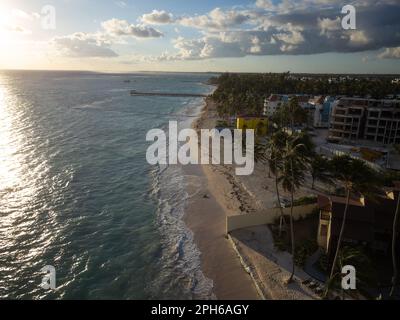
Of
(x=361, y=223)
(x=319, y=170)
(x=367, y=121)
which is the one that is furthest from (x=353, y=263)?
(x=367, y=121)

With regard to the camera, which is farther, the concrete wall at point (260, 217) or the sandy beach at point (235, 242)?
the concrete wall at point (260, 217)

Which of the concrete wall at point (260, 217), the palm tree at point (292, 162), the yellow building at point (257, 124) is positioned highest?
the palm tree at point (292, 162)

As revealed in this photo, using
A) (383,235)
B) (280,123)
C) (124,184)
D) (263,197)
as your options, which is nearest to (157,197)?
(124,184)

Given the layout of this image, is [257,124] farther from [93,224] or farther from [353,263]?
[353,263]

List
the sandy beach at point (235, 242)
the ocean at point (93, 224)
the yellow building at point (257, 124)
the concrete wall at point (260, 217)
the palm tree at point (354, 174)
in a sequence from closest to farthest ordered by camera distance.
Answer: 1. the palm tree at point (354, 174)
2. the sandy beach at point (235, 242)
3. the ocean at point (93, 224)
4. the concrete wall at point (260, 217)
5. the yellow building at point (257, 124)

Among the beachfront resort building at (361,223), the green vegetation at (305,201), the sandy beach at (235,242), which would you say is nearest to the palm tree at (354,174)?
the sandy beach at (235,242)

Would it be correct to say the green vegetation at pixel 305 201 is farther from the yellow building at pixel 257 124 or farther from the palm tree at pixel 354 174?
the yellow building at pixel 257 124
